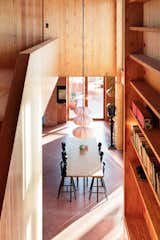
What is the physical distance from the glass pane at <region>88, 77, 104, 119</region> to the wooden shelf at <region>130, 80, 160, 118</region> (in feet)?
44.0

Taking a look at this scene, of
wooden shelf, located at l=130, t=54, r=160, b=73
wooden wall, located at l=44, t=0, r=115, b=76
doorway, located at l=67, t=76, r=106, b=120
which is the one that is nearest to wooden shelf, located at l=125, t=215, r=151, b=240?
wooden shelf, located at l=130, t=54, r=160, b=73

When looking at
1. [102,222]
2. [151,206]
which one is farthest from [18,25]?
[151,206]

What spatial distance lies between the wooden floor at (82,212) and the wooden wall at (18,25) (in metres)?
3.55

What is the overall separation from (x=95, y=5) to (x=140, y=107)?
848cm

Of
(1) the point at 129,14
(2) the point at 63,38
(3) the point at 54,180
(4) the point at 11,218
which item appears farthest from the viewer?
(2) the point at 63,38

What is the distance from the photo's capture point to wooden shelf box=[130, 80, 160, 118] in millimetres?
3977

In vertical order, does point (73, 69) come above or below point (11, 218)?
above

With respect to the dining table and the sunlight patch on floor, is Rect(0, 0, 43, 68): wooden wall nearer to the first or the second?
the dining table

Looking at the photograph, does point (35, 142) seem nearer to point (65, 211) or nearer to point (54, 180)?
point (65, 211)

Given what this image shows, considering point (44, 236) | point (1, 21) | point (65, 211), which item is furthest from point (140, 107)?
point (1, 21)

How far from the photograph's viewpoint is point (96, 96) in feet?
63.8

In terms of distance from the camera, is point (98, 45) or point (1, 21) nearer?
point (1, 21)

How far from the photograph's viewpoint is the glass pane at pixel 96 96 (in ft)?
63.0

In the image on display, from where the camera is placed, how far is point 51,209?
10000mm
